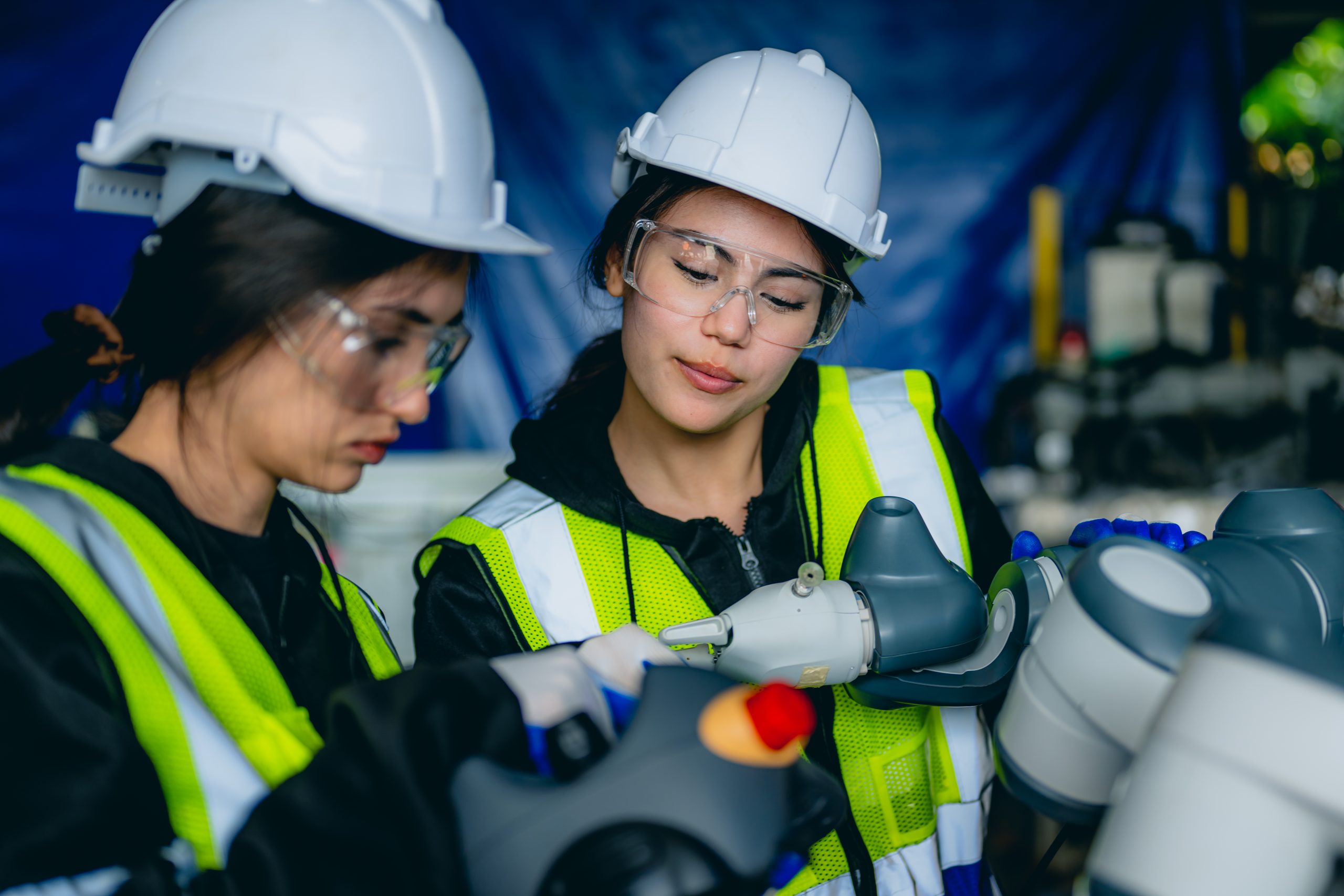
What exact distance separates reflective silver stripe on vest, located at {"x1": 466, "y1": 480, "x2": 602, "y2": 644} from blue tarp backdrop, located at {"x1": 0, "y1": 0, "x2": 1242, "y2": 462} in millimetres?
1635

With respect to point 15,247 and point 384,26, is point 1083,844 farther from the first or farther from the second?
point 15,247

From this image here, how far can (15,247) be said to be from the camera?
267 centimetres

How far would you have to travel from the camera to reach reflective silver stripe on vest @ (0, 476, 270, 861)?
3.07 ft

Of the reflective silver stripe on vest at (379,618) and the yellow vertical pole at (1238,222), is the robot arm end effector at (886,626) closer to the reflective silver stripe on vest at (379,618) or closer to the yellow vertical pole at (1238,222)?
the reflective silver stripe on vest at (379,618)

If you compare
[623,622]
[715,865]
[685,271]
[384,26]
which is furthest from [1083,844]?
[384,26]

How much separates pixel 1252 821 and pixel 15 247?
3.13 m

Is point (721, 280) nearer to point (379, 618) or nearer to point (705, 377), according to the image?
point (705, 377)

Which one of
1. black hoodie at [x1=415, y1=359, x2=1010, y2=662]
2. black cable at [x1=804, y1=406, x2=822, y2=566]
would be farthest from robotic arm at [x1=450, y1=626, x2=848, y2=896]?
black cable at [x1=804, y1=406, x2=822, y2=566]

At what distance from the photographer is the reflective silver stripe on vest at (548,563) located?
152cm

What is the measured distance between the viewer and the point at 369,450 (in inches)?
45.3

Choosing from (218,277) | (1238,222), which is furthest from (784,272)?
(1238,222)

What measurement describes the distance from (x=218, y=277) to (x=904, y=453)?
124 cm

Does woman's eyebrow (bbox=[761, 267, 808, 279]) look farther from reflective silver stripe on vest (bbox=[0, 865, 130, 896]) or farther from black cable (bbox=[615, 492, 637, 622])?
reflective silver stripe on vest (bbox=[0, 865, 130, 896])

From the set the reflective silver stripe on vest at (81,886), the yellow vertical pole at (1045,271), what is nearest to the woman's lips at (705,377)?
the reflective silver stripe on vest at (81,886)
